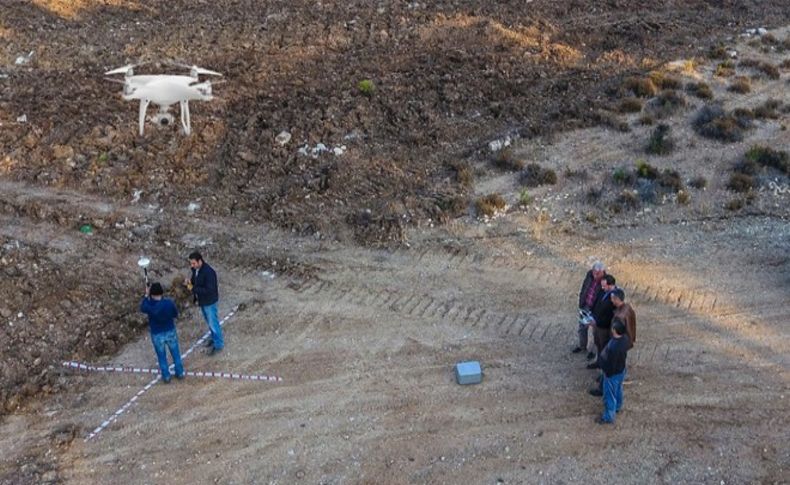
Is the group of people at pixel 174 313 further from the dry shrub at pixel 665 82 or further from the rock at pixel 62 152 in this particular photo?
the dry shrub at pixel 665 82

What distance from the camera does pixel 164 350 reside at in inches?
428

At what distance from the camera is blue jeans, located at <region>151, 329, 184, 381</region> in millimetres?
10641

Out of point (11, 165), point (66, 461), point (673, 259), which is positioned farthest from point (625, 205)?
point (11, 165)

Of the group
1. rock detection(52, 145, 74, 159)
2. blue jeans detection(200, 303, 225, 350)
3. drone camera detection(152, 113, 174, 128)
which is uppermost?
drone camera detection(152, 113, 174, 128)

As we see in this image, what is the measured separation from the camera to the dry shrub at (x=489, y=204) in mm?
15062

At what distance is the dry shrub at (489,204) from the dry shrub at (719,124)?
5.55m

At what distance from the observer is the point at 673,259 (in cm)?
1382

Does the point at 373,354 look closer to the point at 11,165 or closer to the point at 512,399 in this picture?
the point at 512,399

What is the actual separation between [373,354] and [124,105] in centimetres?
1070

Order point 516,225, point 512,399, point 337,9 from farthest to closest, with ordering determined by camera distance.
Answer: point 337,9
point 516,225
point 512,399

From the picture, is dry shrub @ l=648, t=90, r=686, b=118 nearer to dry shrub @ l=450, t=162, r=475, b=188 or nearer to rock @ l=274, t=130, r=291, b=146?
dry shrub @ l=450, t=162, r=475, b=188

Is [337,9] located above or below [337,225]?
above

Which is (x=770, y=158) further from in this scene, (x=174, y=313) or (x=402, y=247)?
(x=174, y=313)

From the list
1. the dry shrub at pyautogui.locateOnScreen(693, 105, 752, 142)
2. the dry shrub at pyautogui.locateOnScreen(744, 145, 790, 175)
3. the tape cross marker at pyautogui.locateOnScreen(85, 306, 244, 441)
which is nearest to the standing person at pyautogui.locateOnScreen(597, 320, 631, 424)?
the tape cross marker at pyautogui.locateOnScreen(85, 306, 244, 441)
